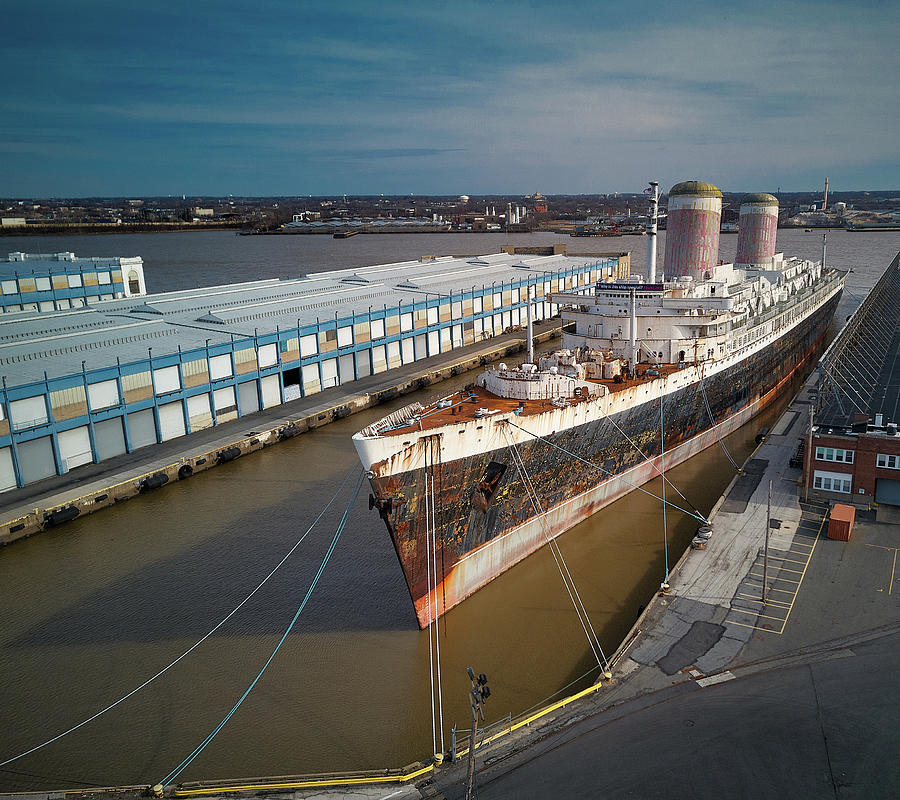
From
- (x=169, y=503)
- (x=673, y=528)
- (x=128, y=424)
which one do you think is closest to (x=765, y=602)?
(x=673, y=528)

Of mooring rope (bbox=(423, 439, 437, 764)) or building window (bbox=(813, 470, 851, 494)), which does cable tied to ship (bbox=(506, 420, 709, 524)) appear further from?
building window (bbox=(813, 470, 851, 494))

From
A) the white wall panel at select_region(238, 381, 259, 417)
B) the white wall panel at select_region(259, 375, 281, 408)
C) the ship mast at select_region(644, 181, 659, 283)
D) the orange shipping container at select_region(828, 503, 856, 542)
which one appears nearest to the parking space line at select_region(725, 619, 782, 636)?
the orange shipping container at select_region(828, 503, 856, 542)

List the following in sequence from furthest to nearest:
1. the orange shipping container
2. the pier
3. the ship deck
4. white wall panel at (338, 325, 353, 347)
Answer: white wall panel at (338, 325, 353, 347) < the pier < the orange shipping container < the ship deck

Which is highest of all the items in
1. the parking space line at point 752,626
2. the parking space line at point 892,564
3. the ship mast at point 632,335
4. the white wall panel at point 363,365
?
the ship mast at point 632,335

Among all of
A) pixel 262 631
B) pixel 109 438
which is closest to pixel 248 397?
pixel 109 438

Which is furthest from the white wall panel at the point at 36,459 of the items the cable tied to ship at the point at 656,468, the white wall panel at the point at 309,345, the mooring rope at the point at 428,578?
the cable tied to ship at the point at 656,468

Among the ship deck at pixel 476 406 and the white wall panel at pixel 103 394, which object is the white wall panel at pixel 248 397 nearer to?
the white wall panel at pixel 103 394

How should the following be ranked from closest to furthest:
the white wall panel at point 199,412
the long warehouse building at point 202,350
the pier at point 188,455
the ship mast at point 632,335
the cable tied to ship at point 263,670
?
the cable tied to ship at point 263,670
the pier at point 188,455
the ship mast at point 632,335
the long warehouse building at point 202,350
the white wall panel at point 199,412
